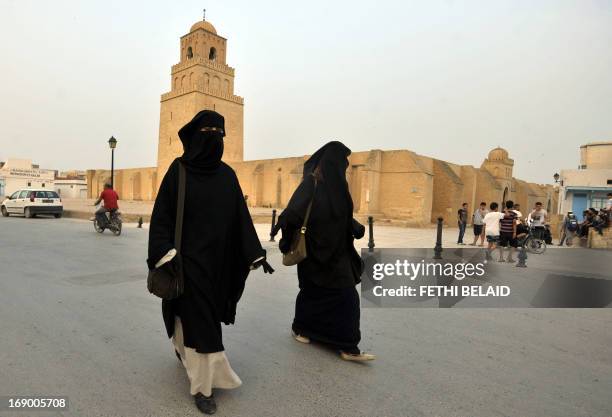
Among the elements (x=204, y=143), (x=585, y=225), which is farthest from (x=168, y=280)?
(x=585, y=225)

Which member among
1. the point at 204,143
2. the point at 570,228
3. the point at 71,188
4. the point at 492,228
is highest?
the point at 204,143

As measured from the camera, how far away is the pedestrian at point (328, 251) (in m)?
3.07

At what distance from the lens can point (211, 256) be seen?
7.77ft

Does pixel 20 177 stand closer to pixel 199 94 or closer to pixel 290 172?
pixel 199 94

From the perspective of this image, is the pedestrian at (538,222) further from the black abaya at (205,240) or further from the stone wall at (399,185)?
the black abaya at (205,240)

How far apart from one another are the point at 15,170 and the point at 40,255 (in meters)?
47.4

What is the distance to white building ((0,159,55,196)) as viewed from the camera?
142 ft

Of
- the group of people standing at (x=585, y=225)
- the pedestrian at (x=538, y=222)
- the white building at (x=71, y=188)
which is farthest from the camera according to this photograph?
the white building at (x=71, y=188)

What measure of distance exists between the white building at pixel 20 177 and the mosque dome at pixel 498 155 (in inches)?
1975

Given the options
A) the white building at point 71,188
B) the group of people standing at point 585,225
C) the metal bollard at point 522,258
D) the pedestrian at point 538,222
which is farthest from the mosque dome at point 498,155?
the white building at point 71,188

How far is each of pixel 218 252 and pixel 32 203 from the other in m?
17.4

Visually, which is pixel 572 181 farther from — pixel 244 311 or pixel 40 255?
pixel 40 255

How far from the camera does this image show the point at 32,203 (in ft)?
52.0

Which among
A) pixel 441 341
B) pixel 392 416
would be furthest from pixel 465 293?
pixel 392 416
